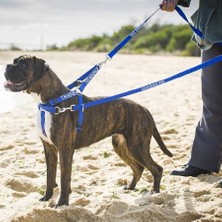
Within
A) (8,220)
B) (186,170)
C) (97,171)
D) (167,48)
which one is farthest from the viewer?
(167,48)

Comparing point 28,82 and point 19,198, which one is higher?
point 28,82

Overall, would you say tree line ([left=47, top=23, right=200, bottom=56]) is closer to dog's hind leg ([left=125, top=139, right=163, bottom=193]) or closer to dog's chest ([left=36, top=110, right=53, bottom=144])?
dog's hind leg ([left=125, top=139, right=163, bottom=193])

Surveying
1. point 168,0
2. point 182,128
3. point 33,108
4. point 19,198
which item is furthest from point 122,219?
point 33,108

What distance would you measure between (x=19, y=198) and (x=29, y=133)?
311cm

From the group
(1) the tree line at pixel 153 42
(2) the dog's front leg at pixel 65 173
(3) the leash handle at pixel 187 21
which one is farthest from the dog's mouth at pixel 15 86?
(1) the tree line at pixel 153 42

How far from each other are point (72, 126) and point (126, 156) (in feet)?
2.87

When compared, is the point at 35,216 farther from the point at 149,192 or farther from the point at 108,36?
the point at 108,36

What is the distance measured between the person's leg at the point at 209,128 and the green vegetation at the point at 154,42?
2279 cm

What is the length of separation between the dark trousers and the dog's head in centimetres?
166

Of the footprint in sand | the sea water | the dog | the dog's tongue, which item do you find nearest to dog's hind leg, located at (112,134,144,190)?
the dog

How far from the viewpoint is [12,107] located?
10055 millimetres

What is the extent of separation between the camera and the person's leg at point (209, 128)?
4754mm

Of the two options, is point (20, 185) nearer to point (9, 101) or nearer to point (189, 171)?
point (189, 171)

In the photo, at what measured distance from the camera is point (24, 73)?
409 cm
